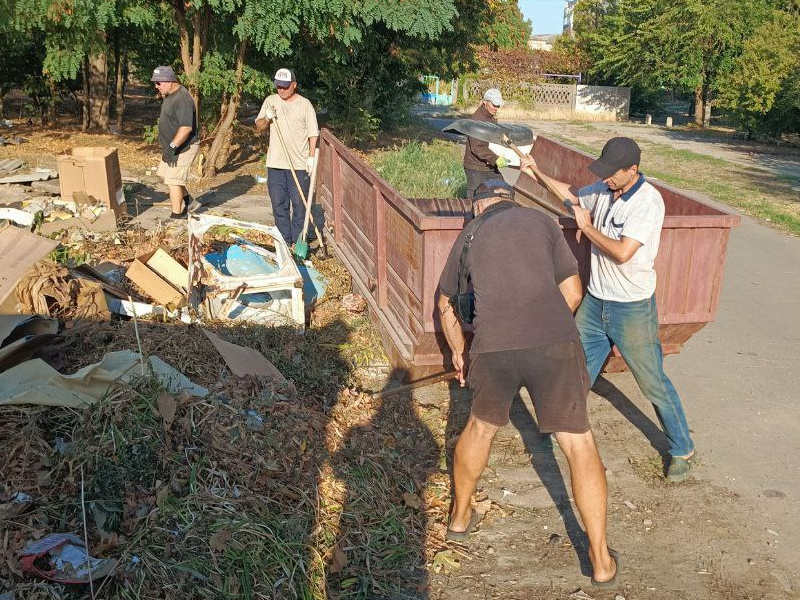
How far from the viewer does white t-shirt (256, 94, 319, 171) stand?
27.7 feet

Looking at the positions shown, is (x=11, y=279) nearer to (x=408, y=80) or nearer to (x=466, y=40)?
(x=466, y=40)

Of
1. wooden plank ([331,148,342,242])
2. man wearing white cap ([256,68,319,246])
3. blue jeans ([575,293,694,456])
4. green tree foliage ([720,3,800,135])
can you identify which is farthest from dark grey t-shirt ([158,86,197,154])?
green tree foliage ([720,3,800,135])

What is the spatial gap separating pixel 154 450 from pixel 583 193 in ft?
9.72

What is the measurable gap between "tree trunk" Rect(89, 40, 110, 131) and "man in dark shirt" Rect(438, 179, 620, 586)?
50.9ft

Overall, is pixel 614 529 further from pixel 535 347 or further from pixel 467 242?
pixel 467 242

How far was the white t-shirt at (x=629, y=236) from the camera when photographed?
4359mm

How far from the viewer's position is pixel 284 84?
8289mm

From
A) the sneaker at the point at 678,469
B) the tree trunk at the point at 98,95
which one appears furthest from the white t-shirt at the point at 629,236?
the tree trunk at the point at 98,95

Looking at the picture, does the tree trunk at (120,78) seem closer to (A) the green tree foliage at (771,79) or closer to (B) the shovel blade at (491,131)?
(B) the shovel blade at (491,131)

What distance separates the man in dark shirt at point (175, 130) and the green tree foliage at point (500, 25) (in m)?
9.57

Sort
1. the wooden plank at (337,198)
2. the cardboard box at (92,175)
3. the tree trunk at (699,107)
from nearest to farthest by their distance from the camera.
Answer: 1. the wooden plank at (337,198)
2. the cardboard box at (92,175)
3. the tree trunk at (699,107)

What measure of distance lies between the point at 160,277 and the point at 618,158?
158 inches

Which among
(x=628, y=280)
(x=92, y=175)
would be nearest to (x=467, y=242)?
(x=628, y=280)

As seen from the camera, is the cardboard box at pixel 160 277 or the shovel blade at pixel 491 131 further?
the cardboard box at pixel 160 277
